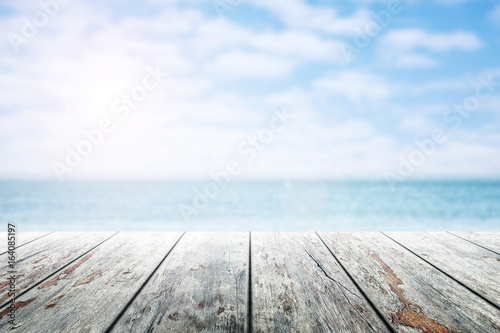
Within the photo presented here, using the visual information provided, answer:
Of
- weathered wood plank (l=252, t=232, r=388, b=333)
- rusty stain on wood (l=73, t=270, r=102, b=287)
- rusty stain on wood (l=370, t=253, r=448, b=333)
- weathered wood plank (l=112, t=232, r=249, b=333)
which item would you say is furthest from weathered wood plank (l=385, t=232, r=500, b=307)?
rusty stain on wood (l=73, t=270, r=102, b=287)

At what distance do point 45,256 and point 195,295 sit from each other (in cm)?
87

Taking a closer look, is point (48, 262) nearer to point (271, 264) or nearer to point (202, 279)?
point (202, 279)

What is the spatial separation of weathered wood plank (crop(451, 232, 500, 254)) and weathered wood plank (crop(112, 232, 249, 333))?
1311 millimetres

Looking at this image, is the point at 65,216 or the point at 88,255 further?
the point at 65,216

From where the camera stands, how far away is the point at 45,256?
122 cm

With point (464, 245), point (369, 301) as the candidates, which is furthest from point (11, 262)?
point (464, 245)

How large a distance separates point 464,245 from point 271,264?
1.11 meters

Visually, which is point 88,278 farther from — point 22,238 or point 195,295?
point 22,238

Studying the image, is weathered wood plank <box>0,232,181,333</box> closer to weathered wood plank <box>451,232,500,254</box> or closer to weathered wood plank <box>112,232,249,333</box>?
weathered wood plank <box>112,232,249,333</box>

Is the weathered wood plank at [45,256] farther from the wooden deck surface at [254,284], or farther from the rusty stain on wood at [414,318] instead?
the rusty stain on wood at [414,318]

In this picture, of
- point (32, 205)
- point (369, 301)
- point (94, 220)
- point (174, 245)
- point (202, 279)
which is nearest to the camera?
point (369, 301)

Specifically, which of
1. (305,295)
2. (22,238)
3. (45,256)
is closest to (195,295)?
(305,295)

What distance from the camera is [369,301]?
812 millimetres

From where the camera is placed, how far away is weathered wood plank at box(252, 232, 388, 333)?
27.2 inches
